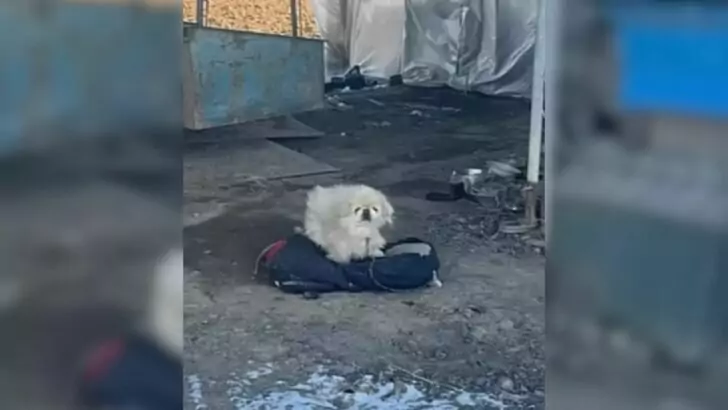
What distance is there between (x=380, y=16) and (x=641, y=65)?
955 cm

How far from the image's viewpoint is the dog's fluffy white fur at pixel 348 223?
3297 mm

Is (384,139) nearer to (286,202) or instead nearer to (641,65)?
(286,202)

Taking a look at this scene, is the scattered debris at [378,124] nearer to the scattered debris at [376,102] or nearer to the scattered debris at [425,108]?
the scattered debris at [425,108]

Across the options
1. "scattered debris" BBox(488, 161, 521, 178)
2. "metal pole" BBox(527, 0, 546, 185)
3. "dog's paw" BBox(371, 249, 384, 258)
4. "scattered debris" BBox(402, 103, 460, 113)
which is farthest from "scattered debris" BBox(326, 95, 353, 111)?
"dog's paw" BBox(371, 249, 384, 258)

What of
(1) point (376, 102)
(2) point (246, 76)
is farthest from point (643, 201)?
(1) point (376, 102)

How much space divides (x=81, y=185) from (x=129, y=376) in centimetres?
16

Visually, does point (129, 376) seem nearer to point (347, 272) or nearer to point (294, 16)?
point (347, 272)

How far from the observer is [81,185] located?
2.36 feet

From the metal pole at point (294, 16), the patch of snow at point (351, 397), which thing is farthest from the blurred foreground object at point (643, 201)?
the metal pole at point (294, 16)

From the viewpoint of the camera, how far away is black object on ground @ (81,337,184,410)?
751 mm

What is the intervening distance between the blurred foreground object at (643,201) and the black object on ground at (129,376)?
0.35 m

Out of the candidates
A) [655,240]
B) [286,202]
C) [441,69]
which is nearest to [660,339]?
[655,240]

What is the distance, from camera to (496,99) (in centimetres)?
920

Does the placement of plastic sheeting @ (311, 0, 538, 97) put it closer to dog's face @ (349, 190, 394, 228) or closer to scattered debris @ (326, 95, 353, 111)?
scattered debris @ (326, 95, 353, 111)
